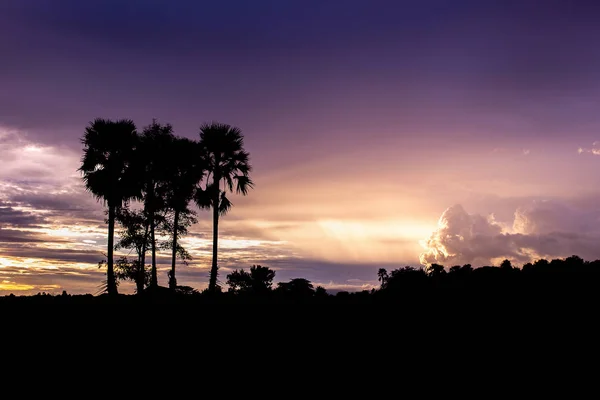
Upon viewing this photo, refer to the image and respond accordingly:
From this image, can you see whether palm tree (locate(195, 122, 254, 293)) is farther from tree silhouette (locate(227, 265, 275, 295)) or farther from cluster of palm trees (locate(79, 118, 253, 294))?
tree silhouette (locate(227, 265, 275, 295))

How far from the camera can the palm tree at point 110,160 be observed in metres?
41.2

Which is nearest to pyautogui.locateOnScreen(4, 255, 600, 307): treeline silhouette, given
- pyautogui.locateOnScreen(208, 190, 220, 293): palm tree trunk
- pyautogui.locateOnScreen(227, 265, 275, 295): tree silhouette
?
pyautogui.locateOnScreen(208, 190, 220, 293): palm tree trunk

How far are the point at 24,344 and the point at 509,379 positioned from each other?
13.7 meters

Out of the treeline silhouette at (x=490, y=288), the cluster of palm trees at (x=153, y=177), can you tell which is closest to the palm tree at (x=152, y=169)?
the cluster of palm trees at (x=153, y=177)

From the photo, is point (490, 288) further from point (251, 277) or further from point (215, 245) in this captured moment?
point (251, 277)

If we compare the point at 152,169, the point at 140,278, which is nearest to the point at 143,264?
the point at 140,278

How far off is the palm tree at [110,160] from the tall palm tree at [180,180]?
290 centimetres

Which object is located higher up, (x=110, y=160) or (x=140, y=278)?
(x=110, y=160)

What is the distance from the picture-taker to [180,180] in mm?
41375

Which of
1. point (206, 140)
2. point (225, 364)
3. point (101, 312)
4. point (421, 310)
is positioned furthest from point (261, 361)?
point (206, 140)

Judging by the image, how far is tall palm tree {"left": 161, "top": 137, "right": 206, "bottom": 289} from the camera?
4097cm

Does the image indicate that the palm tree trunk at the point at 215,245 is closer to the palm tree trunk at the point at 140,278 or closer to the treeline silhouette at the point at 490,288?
the palm tree trunk at the point at 140,278

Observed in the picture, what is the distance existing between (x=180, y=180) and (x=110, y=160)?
5842mm

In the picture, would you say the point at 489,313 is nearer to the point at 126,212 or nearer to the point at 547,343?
the point at 547,343
